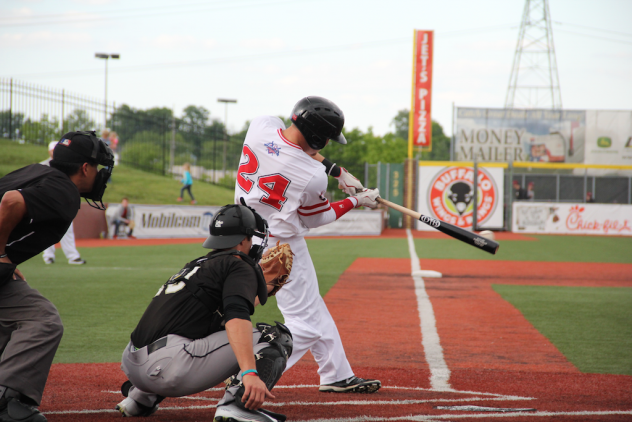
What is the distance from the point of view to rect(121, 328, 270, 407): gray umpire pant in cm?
289

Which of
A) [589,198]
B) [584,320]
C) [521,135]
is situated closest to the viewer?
[584,320]

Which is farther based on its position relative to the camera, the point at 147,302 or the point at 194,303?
the point at 147,302

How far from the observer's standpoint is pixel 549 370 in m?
4.91

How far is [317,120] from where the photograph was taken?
13.1 ft

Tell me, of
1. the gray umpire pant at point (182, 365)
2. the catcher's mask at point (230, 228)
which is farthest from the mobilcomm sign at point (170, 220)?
the gray umpire pant at point (182, 365)

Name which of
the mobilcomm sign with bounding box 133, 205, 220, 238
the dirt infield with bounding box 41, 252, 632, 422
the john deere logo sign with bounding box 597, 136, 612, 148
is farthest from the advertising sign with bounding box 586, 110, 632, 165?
the dirt infield with bounding box 41, 252, 632, 422

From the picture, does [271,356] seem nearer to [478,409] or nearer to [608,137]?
[478,409]

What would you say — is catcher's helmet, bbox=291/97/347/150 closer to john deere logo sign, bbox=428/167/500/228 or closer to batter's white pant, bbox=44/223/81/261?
batter's white pant, bbox=44/223/81/261

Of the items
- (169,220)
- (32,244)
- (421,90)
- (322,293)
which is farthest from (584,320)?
(421,90)

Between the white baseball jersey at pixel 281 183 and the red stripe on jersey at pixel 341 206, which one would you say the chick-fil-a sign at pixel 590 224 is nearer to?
the red stripe on jersey at pixel 341 206

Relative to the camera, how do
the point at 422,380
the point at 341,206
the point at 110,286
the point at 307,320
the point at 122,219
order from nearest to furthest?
the point at 307,320 → the point at 341,206 → the point at 422,380 → the point at 110,286 → the point at 122,219

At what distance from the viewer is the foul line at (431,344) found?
14.5 feet

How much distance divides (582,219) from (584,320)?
2501 centimetres

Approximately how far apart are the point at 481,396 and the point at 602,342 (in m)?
2.88
